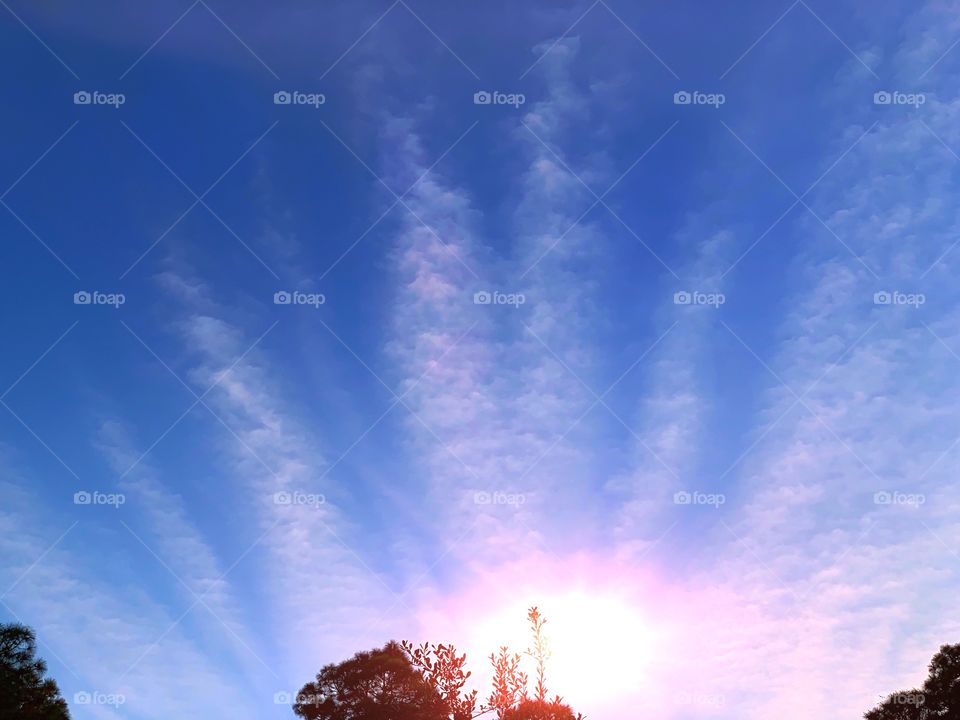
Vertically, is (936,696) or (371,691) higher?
(371,691)

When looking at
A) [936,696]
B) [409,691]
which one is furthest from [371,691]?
[936,696]

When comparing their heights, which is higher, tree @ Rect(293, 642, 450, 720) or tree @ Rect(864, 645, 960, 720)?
tree @ Rect(293, 642, 450, 720)

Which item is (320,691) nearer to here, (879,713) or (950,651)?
(879,713)

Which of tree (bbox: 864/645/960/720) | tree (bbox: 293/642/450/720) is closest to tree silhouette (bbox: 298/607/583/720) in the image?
tree (bbox: 293/642/450/720)

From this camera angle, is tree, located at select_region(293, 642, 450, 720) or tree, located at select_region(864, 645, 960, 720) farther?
tree, located at select_region(293, 642, 450, 720)

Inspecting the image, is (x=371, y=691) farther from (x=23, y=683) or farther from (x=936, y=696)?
(x=936, y=696)

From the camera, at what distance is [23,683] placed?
126ft

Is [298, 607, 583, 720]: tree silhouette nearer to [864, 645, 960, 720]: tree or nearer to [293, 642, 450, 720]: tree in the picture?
[293, 642, 450, 720]: tree

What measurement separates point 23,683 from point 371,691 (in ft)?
65.2

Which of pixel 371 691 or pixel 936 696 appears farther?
pixel 371 691

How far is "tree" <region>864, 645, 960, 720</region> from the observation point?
41.2 metres

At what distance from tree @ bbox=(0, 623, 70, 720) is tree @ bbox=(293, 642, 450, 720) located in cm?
1505

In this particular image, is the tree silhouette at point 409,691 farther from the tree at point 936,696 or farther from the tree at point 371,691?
the tree at point 936,696

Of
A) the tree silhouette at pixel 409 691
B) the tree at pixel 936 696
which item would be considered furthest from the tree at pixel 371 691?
the tree at pixel 936 696
